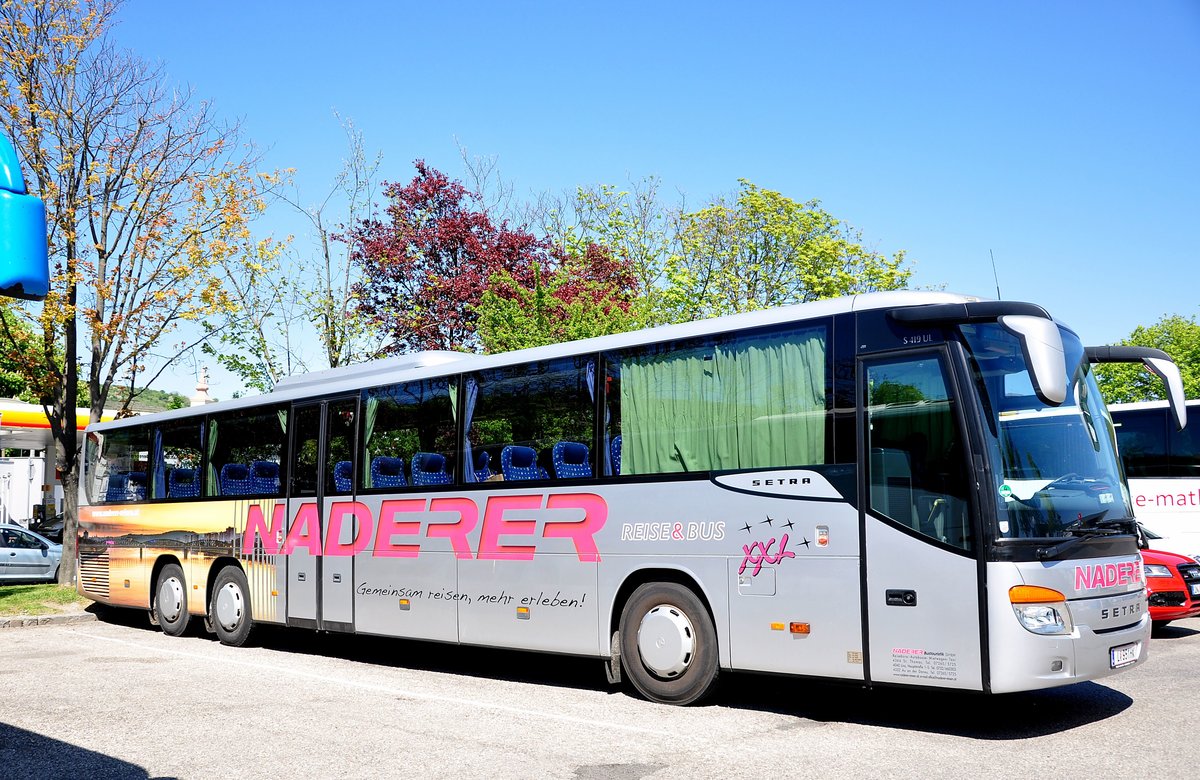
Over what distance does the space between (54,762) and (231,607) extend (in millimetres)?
7615

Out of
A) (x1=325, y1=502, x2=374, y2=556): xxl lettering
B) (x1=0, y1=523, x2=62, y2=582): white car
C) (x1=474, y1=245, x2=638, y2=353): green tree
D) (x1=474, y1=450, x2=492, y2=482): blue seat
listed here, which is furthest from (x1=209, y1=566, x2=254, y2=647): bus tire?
(x1=0, y1=523, x2=62, y2=582): white car

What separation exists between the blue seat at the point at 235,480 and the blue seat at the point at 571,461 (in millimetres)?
5684

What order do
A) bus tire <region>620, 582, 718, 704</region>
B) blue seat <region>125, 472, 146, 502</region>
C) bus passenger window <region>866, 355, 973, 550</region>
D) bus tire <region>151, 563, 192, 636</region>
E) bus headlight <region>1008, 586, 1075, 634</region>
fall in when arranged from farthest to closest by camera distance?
blue seat <region>125, 472, 146, 502</region> → bus tire <region>151, 563, 192, 636</region> → bus tire <region>620, 582, 718, 704</region> → bus passenger window <region>866, 355, 973, 550</region> → bus headlight <region>1008, 586, 1075, 634</region>

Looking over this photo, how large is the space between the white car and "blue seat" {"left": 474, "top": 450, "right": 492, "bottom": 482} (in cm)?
1840

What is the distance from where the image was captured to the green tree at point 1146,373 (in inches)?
2454

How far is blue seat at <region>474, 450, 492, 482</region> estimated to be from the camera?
11.2 meters

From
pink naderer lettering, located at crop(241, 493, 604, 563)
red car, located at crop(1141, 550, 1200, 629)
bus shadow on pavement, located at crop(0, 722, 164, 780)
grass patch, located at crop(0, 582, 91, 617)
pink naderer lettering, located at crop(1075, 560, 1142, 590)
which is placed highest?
pink naderer lettering, located at crop(241, 493, 604, 563)

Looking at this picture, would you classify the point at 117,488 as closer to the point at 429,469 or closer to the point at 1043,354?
the point at 429,469

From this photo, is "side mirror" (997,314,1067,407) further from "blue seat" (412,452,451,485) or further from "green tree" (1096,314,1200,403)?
"green tree" (1096,314,1200,403)

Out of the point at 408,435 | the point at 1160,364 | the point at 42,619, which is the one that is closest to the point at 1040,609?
the point at 1160,364

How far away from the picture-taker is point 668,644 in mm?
9477

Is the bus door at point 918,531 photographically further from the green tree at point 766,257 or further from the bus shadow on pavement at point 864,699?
the green tree at point 766,257

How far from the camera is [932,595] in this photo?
7789 mm

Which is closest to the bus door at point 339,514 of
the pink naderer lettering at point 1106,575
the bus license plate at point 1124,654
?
the pink naderer lettering at point 1106,575
